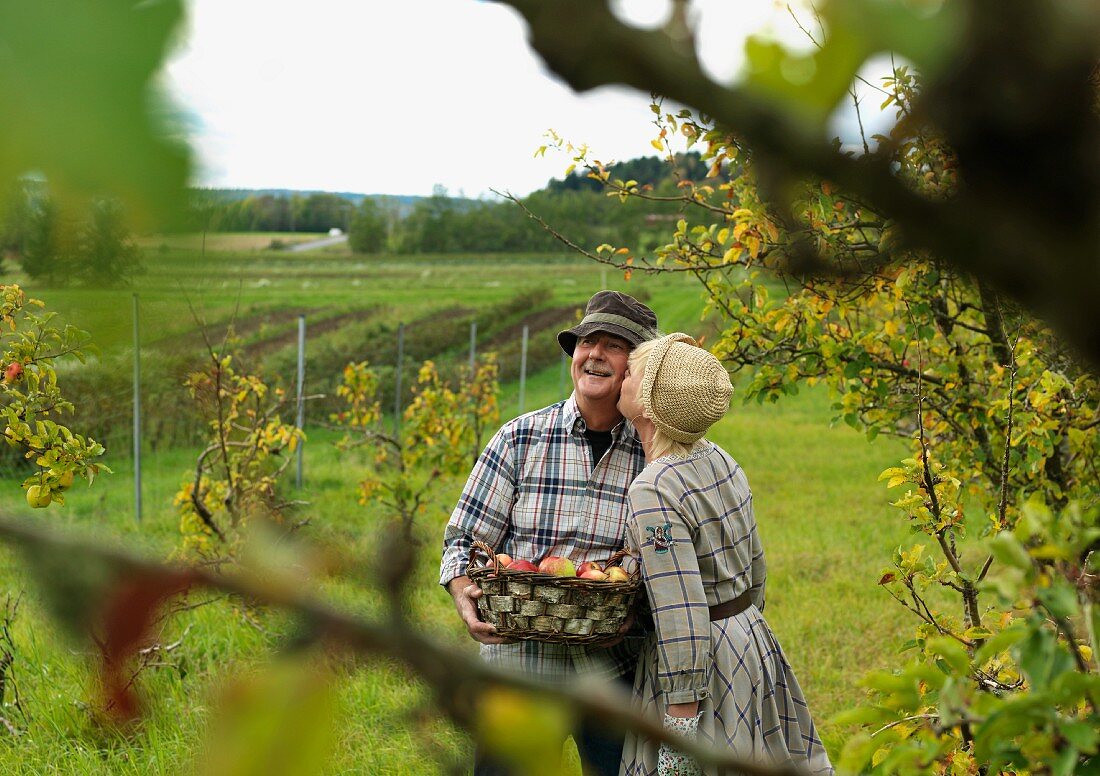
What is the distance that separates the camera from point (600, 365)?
3.05m

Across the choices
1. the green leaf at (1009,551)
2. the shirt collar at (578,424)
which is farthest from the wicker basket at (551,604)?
the green leaf at (1009,551)

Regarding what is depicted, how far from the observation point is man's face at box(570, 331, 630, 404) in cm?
300

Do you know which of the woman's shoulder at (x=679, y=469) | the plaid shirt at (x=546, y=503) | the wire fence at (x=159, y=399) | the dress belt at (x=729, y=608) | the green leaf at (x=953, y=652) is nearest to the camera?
the wire fence at (x=159, y=399)

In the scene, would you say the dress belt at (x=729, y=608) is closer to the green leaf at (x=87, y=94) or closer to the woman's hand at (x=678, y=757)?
the woman's hand at (x=678, y=757)

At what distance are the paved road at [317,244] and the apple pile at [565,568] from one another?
7.16 feet

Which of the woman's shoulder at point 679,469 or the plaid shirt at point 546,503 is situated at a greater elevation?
the woman's shoulder at point 679,469

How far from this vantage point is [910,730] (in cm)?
168

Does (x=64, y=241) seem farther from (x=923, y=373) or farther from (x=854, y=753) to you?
(x=923, y=373)

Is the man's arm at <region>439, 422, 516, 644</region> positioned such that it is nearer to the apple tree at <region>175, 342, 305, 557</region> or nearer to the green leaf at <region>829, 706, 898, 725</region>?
the green leaf at <region>829, 706, 898, 725</region>

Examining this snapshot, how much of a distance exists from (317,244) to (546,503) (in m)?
2.53

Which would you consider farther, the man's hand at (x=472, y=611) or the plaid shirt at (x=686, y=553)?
the man's hand at (x=472, y=611)

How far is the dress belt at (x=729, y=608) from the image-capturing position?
2727 millimetres

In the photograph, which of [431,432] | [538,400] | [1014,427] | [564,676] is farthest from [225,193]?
[538,400]

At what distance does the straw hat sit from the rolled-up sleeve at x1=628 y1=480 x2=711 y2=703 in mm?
198
